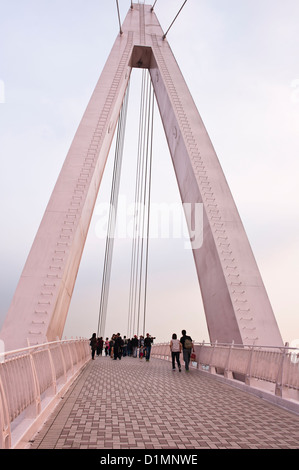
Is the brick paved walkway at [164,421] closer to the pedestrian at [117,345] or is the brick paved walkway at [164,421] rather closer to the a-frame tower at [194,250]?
the a-frame tower at [194,250]

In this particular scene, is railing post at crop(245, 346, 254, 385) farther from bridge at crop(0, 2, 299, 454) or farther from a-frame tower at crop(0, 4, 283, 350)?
a-frame tower at crop(0, 4, 283, 350)

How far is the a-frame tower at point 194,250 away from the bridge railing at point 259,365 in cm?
94

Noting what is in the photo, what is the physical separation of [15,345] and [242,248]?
7029mm

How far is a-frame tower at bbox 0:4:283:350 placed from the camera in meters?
11.3

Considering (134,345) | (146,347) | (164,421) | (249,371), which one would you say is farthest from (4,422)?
(134,345)

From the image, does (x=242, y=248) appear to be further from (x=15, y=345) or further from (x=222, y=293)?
(x=15, y=345)

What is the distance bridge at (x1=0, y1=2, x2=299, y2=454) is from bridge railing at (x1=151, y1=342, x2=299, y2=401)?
28 mm

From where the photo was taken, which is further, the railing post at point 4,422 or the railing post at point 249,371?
the railing post at point 249,371

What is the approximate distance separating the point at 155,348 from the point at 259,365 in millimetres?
18755

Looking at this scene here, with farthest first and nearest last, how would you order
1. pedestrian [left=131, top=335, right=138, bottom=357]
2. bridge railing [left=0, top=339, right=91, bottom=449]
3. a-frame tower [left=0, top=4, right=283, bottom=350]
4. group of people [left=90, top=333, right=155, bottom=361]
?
pedestrian [left=131, top=335, right=138, bottom=357]
group of people [left=90, top=333, right=155, bottom=361]
a-frame tower [left=0, top=4, right=283, bottom=350]
bridge railing [left=0, top=339, right=91, bottom=449]

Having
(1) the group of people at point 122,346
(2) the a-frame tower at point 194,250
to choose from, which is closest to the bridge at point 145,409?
(2) the a-frame tower at point 194,250

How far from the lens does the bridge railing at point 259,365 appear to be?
20.5 ft

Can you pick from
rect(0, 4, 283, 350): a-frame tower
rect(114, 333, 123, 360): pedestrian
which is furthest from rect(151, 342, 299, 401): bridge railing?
rect(114, 333, 123, 360): pedestrian
